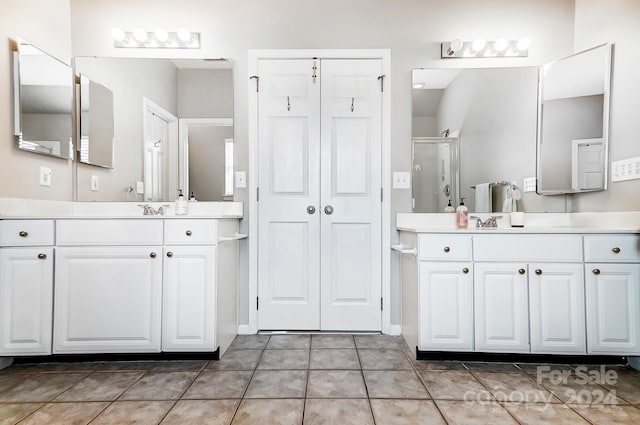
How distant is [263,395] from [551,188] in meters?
2.29

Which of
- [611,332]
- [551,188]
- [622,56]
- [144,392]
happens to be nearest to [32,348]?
[144,392]

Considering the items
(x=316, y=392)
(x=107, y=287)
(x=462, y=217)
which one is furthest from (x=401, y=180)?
(x=107, y=287)

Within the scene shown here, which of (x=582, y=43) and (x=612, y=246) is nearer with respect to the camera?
(x=612, y=246)

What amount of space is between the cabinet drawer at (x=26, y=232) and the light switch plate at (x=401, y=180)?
214 cm

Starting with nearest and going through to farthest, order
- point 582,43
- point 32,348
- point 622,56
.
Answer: point 32,348, point 622,56, point 582,43

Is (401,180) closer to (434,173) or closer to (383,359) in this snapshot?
(434,173)

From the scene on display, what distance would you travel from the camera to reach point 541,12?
2.41 metres

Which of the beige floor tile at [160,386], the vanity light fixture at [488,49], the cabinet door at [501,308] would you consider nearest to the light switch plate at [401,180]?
the cabinet door at [501,308]

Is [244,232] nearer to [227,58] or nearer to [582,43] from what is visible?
[227,58]

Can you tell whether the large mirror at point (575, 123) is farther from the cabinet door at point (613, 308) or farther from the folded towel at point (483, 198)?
the cabinet door at point (613, 308)

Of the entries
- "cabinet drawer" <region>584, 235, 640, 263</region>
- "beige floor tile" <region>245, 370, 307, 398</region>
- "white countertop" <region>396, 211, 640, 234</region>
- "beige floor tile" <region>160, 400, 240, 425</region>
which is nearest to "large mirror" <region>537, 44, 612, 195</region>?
"white countertop" <region>396, 211, 640, 234</region>

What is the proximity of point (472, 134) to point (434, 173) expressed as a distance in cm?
38

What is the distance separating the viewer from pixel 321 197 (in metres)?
2.44

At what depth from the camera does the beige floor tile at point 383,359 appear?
187 cm
